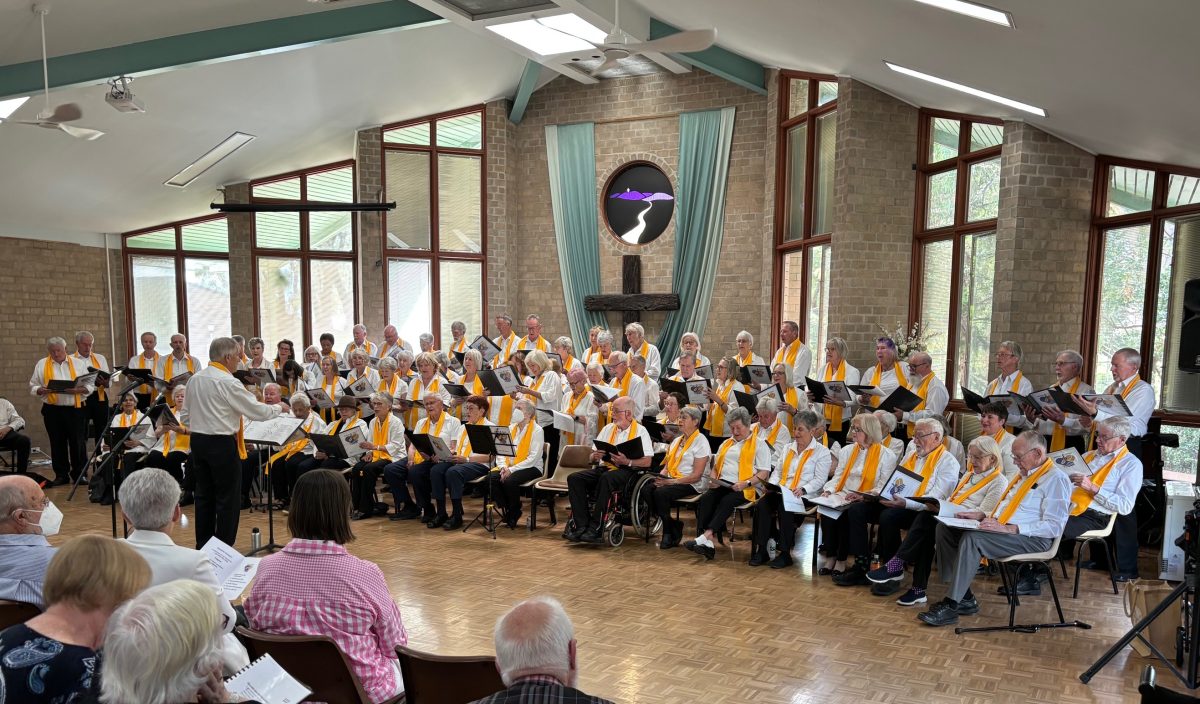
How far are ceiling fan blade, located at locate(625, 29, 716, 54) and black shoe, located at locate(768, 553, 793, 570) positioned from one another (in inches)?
154

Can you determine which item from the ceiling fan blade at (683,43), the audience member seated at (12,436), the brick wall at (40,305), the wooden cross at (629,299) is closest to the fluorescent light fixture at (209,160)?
the brick wall at (40,305)

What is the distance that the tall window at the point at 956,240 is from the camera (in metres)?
8.64

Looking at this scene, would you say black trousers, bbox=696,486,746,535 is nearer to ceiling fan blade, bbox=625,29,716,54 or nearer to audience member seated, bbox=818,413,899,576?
audience member seated, bbox=818,413,899,576

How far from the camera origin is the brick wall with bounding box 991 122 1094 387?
298 inches

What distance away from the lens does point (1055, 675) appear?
4.38 metres

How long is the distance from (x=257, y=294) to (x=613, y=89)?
662 cm

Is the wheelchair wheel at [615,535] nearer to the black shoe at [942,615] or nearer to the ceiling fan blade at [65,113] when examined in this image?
the black shoe at [942,615]

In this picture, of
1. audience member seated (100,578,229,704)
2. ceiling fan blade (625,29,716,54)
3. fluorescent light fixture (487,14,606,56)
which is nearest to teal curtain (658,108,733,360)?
fluorescent light fixture (487,14,606,56)

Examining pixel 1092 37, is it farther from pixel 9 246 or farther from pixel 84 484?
pixel 9 246

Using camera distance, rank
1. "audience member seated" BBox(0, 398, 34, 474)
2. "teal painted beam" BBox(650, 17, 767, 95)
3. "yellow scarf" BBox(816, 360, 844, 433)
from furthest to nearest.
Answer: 1. "teal painted beam" BBox(650, 17, 767, 95)
2. "audience member seated" BBox(0, 398, 34, 474)
3. "yellow scarf" BBox(816, 360, 844, 433)

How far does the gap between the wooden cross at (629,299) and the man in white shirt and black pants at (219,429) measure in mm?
7359

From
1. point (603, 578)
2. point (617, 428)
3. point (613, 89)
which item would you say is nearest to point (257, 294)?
point (613, 89)

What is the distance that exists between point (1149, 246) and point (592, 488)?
5326 mm

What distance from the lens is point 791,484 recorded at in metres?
6.52
